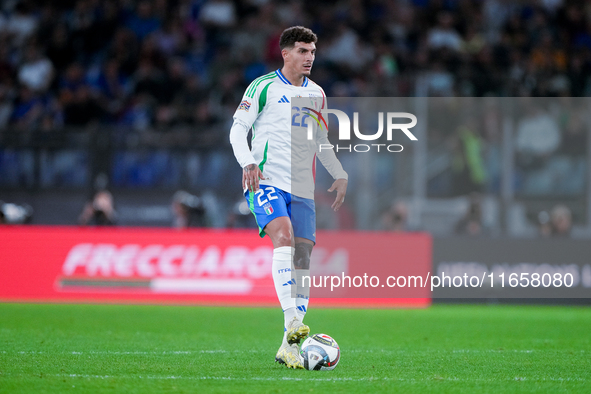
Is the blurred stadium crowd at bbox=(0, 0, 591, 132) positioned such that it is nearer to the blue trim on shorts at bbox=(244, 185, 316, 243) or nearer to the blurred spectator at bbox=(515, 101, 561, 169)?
the blurred spectator at bbox=(515, 101, 561, 169)

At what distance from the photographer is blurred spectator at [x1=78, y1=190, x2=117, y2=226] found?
12703 millimetres

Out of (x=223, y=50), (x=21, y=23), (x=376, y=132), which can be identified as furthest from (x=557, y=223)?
(x=21, y=23)

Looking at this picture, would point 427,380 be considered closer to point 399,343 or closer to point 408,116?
point 399,343

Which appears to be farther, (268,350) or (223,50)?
(223,50)

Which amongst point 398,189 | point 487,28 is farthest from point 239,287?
point 487,28

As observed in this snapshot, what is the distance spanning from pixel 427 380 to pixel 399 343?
230 cm

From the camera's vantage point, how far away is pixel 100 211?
12750mm

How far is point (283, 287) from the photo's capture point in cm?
583

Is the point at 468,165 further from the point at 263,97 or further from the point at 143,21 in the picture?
the point at 143,21

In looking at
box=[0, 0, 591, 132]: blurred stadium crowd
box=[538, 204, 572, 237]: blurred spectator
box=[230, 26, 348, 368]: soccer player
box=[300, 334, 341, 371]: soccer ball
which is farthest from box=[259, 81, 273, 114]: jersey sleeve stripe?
box=[0, 0, 591, 132]: blurred stadium crowd

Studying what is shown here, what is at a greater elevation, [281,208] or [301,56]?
[301,56]

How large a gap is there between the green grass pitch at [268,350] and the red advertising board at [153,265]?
2.62ft

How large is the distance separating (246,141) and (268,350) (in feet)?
6.37

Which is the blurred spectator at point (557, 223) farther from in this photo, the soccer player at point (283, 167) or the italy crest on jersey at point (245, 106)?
the italy crest on jersey at point (245, 106)
